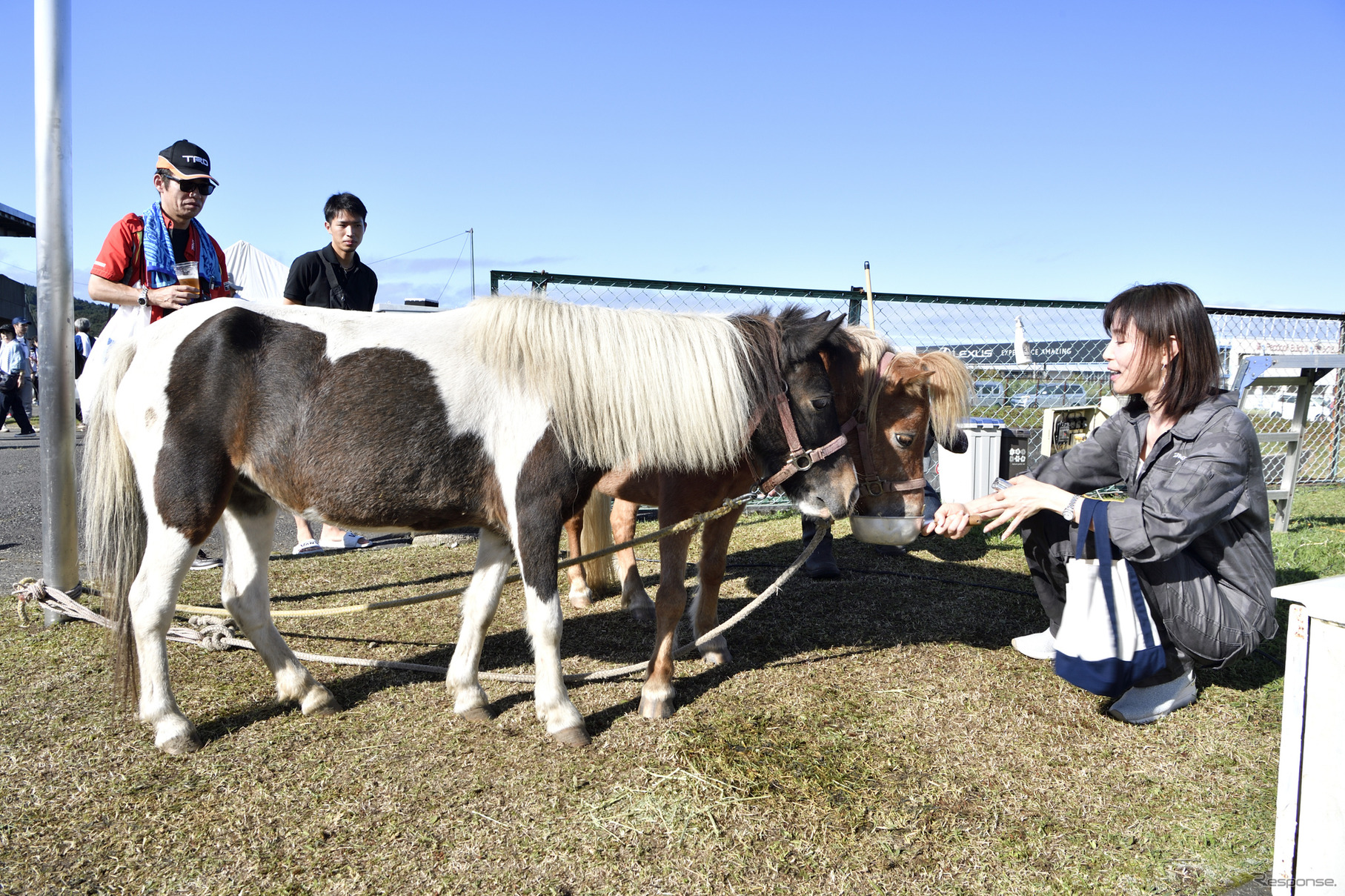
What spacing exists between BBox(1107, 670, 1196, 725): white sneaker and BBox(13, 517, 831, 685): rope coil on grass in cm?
128

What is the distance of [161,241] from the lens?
344 cm

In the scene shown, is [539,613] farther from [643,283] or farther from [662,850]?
[643,283]

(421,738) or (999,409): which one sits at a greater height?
(999,409)

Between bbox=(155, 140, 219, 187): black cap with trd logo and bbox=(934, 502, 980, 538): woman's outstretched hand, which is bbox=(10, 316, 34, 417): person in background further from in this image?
bbox=(934, 502, 980, 538): woman's outstretched hand

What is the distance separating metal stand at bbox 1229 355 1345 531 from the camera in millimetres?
5551

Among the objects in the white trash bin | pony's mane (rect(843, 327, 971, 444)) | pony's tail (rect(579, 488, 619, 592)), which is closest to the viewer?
pony's mane (rect(843, 327, 971, 444))

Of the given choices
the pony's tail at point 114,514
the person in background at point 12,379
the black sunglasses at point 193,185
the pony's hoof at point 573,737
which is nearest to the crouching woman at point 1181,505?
the pony's hoof at point 573,737

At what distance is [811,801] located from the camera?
89.8 inches

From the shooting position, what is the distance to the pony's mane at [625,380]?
2615 mm

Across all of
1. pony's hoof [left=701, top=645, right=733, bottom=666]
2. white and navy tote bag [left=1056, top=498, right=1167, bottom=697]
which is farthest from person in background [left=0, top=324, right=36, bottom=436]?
white and navy tote bag [left=1056, top=498, right=1167, bottom=697]

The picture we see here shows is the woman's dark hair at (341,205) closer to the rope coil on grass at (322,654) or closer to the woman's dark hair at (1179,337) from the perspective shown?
the rope coil on grass at (322,654)

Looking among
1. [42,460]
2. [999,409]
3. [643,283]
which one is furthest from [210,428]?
[999,409]

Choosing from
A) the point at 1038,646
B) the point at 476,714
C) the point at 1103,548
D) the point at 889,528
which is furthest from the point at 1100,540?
the point at 476,714

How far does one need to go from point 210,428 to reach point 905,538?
8.30 ft
